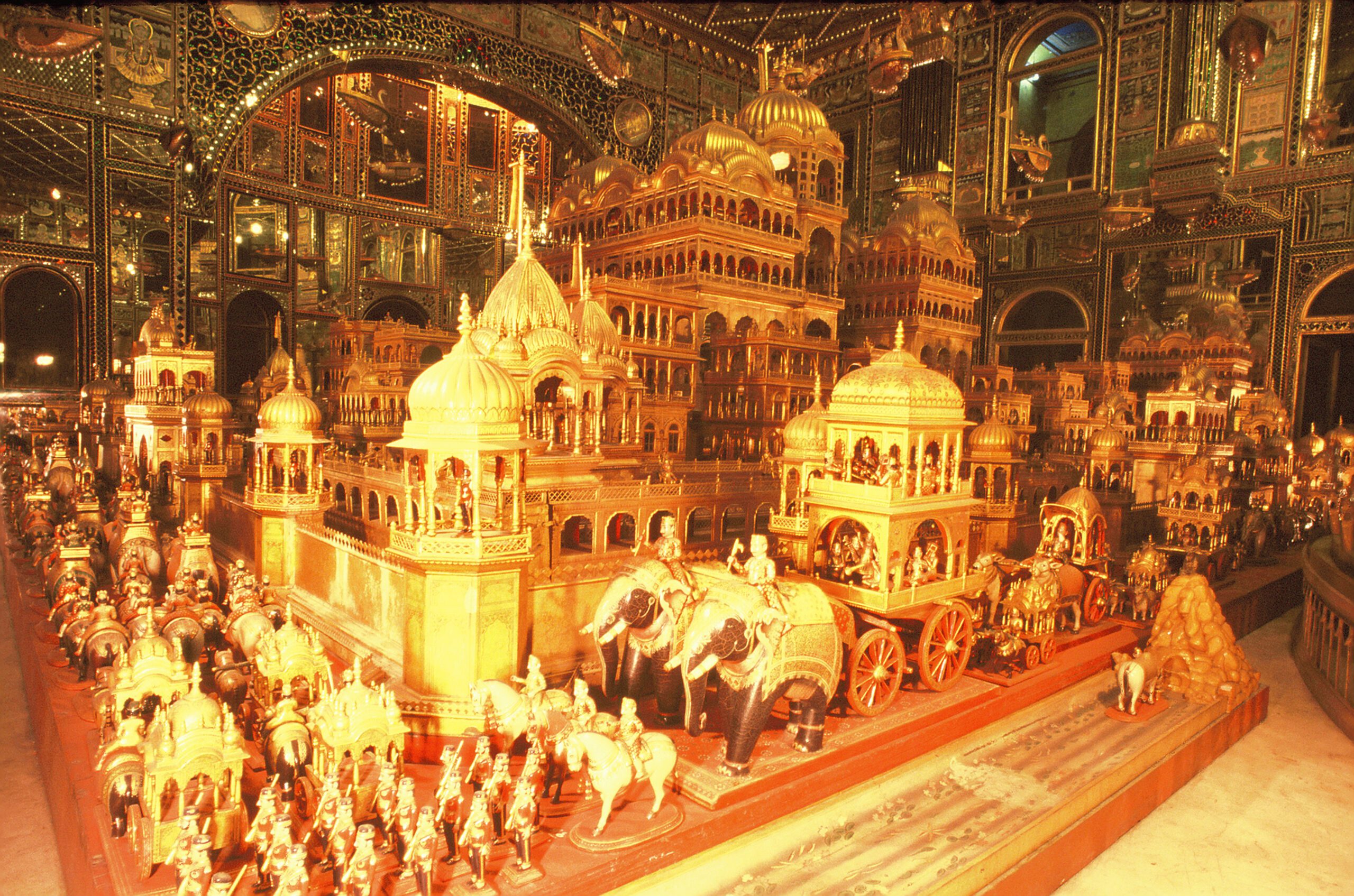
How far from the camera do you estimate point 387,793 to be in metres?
4.03

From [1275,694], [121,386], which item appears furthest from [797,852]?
[121,386]

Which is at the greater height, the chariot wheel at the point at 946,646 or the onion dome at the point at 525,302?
the onion dome at the point at 525,302

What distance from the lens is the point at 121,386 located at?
17.4 metres

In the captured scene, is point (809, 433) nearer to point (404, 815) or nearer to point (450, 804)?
point (450, 804)

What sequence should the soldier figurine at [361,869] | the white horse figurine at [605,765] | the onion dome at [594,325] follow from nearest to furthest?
the soldier figurine at [361,869] → the white horse figurine at [605,765] → the onion dome at [594,325]

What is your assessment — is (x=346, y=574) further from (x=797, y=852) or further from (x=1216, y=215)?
(x=1216, y=215)

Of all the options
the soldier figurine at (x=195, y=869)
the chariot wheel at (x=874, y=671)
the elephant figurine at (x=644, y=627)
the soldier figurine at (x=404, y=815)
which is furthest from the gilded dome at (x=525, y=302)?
the soldier figurine at (x=195, y=869)

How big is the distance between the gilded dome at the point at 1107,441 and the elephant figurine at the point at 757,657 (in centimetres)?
988

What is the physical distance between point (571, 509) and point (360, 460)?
5.60 metres

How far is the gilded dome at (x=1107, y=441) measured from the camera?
13008 millimetres

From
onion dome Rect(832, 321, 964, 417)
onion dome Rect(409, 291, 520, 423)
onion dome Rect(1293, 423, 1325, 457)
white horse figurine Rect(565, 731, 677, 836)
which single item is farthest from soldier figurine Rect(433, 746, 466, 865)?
onion dome Rect(1293, 423, 1325, 457)

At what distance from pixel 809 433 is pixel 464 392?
4.27 meters

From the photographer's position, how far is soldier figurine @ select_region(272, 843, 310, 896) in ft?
11.0

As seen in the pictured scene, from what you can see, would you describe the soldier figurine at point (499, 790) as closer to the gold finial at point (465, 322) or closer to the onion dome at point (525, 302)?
the gold finial at point (465, 322)
